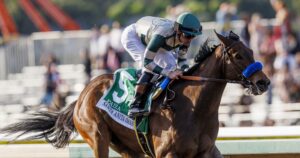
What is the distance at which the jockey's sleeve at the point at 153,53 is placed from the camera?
7.25m

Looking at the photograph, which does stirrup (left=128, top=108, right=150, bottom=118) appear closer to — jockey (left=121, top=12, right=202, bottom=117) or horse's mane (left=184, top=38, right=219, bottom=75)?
jockey (left=121, top=12, right=202, bottom=117)

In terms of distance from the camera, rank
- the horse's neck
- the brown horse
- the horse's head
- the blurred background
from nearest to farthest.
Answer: the horse's head < the brown horse < the horse's neck < the blurred background

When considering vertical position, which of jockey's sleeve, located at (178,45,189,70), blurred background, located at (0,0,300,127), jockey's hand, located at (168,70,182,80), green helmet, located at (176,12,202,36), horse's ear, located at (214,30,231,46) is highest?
green helmet, located at (176,12,202,36)

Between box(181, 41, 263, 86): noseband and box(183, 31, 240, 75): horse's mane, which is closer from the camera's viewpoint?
box(181, 41, 263, 86): noseband

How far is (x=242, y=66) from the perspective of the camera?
6.94 m

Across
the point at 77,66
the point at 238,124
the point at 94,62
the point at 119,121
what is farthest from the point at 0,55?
the point at 119,121

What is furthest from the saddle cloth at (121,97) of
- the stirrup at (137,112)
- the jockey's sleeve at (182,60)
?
the jockey's sleeve at (182,60)

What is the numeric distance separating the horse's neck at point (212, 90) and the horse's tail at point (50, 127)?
5.26ft

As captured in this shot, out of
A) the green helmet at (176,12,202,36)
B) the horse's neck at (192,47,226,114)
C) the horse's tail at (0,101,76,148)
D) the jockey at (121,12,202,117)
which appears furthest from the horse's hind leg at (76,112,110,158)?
the green helmet at (176,12,202,36)

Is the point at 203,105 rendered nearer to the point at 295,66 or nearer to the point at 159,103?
the point at 159,103

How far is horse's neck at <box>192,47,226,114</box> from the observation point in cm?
711

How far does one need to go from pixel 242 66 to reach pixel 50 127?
2254mm

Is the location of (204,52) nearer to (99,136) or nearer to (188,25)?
(188,25)

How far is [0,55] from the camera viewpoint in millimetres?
15742
